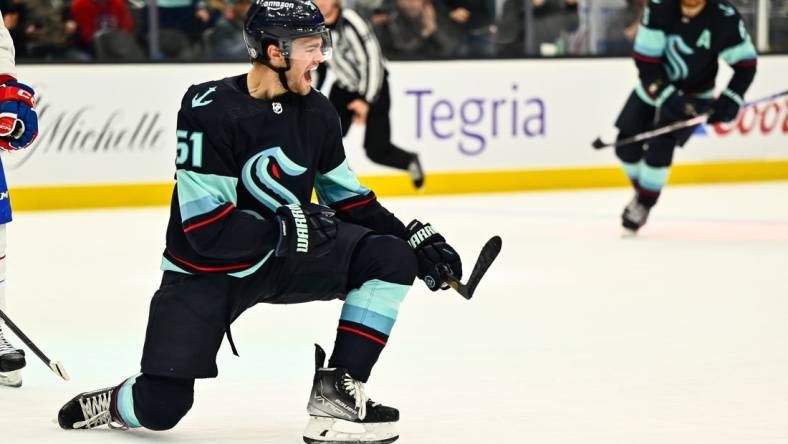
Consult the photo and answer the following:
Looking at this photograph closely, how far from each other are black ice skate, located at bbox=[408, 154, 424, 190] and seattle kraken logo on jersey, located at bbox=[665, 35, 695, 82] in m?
2.29

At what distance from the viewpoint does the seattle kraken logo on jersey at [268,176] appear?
3.15 metres

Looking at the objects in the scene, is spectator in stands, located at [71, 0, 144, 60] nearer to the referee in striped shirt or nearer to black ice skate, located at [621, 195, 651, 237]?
the referee in striped shirt

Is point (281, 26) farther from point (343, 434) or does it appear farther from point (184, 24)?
point (184, 24)

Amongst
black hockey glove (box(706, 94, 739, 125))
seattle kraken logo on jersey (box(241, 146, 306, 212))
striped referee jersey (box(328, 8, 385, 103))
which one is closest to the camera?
seattle kraken logo on jersey (box(241, 146, 306, 212))

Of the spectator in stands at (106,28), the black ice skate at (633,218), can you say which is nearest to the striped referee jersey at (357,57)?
the spectator in stands at (106,28)

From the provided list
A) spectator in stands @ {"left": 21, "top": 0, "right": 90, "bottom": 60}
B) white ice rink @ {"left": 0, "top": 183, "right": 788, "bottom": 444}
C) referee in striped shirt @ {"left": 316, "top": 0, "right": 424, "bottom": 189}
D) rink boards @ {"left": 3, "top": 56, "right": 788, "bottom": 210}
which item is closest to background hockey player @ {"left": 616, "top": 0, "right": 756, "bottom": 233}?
white ice rink @ {"left": 0, "top": 183, "right": 788, "bottom": 444}

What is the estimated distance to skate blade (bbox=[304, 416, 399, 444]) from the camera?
10.4 feet

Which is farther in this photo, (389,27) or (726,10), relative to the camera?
(389,27)

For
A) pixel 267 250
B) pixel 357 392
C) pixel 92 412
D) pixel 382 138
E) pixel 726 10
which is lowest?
pixel 382 138

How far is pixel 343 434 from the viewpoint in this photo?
10.4ft

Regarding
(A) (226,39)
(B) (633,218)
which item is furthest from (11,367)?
(A) (226,39)

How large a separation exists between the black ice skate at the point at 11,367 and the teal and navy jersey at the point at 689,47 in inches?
177

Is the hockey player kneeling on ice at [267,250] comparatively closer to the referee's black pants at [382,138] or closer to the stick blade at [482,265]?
the stick blade at [482,265]

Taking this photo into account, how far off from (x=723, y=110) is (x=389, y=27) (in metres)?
2.82
